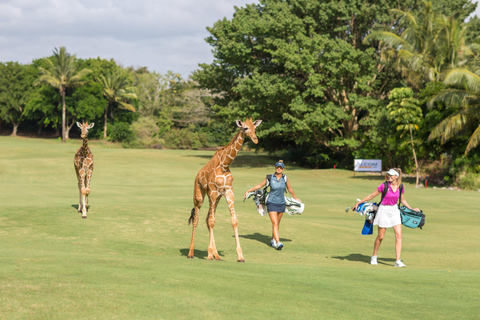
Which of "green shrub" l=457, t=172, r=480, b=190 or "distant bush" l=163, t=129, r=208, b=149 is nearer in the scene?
"green shrub" l=457, t=172, r=480, b=190

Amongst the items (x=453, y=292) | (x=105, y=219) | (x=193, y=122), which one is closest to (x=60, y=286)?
(x=453, y=292)

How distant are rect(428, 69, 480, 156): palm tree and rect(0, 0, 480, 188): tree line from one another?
7 cm

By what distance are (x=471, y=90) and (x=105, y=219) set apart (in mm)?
28399

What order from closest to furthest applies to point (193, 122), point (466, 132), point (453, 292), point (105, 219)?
point (453, 292), point (105, 219), point (466, 132), point (193, 122)

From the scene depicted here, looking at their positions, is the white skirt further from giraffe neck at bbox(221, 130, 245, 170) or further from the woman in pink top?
giraffe neck at bbox(221, 130, 245, 170)

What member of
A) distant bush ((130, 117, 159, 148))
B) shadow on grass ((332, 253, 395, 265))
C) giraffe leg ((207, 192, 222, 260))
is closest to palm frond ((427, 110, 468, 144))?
shadow on grass ((332, 253, 395, 265))

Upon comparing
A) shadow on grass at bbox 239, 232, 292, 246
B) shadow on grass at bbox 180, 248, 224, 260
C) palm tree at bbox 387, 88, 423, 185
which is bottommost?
shadow on grass at bbox 239, 232, 292, 246

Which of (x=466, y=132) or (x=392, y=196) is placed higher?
(x=466, y=132)

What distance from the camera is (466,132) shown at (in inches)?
1527

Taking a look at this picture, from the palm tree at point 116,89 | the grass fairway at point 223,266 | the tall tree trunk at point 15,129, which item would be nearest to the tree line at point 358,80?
the grass fairway at point 223,266

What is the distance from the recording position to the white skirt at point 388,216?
40.4 ft

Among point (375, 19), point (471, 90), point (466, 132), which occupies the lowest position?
point (466, 132)

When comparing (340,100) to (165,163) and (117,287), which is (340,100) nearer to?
(165,163)

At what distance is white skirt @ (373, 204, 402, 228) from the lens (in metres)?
12.3
